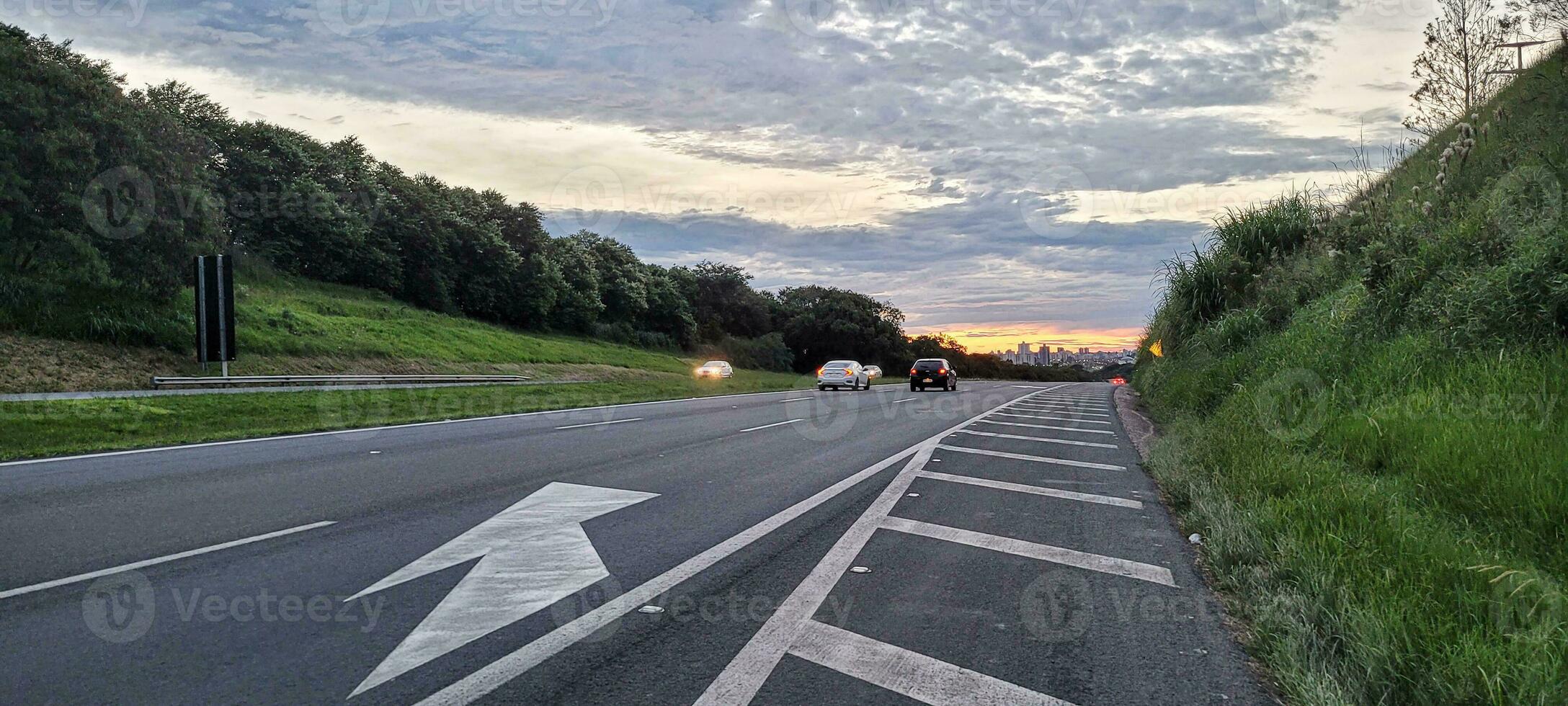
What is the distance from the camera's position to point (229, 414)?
60.0 ft

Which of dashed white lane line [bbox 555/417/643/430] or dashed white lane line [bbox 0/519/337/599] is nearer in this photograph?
dashed white lane line [bbox 0/519/337/599]

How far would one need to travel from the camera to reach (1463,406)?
765cm

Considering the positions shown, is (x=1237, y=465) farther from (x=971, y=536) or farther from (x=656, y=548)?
(x=656, y=548)

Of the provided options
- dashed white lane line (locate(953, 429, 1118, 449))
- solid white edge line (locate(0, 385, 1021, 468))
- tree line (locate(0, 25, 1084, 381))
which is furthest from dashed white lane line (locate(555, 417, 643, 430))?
tree line (locate(0, 25, 1084, 381))

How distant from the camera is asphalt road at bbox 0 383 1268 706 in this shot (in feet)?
13.0

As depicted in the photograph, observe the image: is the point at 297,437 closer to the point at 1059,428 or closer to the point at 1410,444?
the point at 1059,428

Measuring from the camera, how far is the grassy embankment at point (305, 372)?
49.8 feet

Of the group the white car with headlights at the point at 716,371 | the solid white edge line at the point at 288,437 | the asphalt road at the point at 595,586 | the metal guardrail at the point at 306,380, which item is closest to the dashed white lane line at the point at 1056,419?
the asphalt road at the point at 595,586

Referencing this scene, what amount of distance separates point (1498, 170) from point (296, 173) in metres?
55.8

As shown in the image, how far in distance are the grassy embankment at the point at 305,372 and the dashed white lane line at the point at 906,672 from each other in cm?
1167

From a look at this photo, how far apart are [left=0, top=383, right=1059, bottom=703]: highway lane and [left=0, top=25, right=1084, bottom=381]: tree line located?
17.6 meters

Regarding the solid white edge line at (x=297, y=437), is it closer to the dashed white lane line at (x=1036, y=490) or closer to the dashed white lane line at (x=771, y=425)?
the dashed white lane line at (x=771, y=425)

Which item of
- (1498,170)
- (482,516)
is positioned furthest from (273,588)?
(1498,170)

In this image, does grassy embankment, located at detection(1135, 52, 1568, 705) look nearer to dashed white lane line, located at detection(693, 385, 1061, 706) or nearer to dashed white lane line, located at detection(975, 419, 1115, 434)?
dashed white lane line, located at detection(975, 419, 1115, 434)
